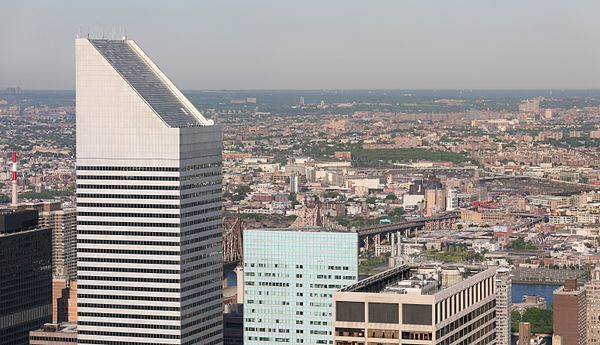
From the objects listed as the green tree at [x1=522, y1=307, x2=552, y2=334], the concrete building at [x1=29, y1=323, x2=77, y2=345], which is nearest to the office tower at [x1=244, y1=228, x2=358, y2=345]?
the concrete building at [x1=29, y1=323, x2=77, y2=345]

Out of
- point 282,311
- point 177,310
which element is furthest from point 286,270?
point 177,310

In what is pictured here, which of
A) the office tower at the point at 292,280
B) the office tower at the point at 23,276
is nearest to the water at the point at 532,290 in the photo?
the office tower at the point at 23,276

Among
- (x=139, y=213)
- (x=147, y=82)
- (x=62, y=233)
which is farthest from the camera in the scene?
(x=62, y=233)

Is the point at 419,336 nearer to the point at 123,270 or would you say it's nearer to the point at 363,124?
the point at 123,270

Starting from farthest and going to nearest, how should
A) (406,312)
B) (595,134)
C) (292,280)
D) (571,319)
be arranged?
(595,134)
(571,319)
(292,280)
(406,312)

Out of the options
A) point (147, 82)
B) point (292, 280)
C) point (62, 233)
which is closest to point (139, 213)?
point (147, 82)

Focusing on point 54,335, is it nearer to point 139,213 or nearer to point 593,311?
point 139,213
